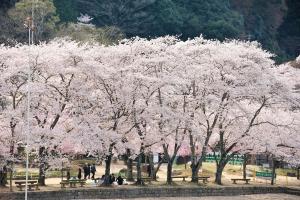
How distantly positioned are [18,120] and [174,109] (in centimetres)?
1145

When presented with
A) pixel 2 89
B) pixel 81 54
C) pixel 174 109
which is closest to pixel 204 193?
pixel 174 109

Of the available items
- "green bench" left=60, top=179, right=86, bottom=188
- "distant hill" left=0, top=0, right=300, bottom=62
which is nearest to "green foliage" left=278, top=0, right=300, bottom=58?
"distant hill" left=0, top=0, right=300, bottom=62

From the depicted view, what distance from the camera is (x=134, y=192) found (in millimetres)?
35750

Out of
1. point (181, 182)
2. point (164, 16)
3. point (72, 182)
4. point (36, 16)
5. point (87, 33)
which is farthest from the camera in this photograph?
point (164, 16)

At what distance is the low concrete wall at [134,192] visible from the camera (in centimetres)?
3192

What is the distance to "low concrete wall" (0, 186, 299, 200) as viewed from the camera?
31.9m

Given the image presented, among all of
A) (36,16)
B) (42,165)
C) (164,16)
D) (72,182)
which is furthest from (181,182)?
(164,16)

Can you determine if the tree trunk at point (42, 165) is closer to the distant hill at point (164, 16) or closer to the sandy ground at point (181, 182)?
the sandy ground at point (181, 182)

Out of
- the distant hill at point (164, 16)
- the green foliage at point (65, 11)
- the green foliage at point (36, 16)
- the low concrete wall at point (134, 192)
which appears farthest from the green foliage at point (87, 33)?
the low concrete wall at point (134, 192)

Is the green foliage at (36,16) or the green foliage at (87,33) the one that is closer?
the green foliage at (36,16)

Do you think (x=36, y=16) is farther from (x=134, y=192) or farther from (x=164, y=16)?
(x=134, y=192)

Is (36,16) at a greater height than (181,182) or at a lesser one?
greater

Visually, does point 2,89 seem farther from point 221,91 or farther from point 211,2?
point 211,2

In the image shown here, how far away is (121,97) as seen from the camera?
37.3m
